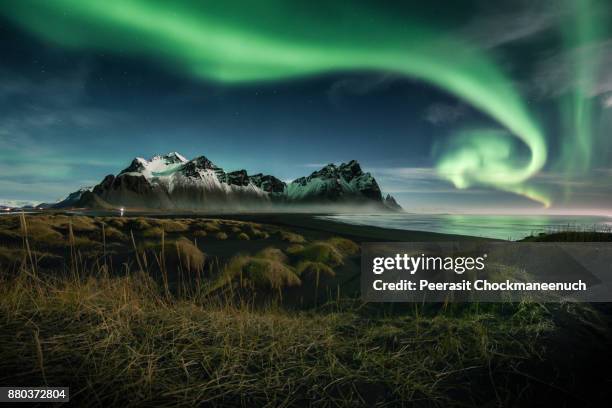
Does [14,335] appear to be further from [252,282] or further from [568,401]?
[568,401]

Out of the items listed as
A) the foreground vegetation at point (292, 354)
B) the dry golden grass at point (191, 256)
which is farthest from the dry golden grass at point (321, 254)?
the foreground vegetation at point (292, 354)

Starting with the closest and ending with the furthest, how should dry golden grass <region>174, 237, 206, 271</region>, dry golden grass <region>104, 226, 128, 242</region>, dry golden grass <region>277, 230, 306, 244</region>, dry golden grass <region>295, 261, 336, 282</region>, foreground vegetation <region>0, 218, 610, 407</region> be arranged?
foreground vegetation <region>0, 218, 610, 407</region>
dry golden grass <region>295, 261, 336, 282</region>
dry golden grass <region>174, 237, 206, 271</region>
dry golden grass <region>104, 226, 128, 242</region>
dry golden grass <region>277, 230, 306, 244</region>

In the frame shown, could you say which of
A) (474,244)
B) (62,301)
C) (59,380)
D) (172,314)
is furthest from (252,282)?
(474,244)

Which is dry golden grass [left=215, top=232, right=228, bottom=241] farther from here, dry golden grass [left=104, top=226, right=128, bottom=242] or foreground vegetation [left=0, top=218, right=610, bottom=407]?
foreground vegetation [left=0, top=218, right=610, bottom=407]

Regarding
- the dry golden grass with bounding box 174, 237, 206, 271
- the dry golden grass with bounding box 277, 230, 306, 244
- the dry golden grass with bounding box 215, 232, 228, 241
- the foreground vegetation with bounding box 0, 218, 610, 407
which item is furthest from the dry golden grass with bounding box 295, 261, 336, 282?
the dry golden grass with bounding box 215, 232, 228, 241

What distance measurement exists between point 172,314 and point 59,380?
135 cm

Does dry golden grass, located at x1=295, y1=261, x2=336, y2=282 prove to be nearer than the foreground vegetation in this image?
No

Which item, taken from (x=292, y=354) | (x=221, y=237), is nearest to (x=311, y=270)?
(x=292, y=354)

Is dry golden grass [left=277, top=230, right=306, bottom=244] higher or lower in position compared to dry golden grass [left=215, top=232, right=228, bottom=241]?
lower

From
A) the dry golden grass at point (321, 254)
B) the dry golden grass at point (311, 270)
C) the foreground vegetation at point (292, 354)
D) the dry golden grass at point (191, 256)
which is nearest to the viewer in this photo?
the foreground vegetation at point (292, 354)

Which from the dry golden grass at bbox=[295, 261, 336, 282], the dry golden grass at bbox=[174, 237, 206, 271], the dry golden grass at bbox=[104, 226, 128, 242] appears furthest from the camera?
the dry golden grass at bbox=[104, 226, 128, 242]

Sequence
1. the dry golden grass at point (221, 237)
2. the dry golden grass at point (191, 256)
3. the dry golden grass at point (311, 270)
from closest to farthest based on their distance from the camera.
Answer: the dry golden grass at point (311, 270) < the dry golden grass at point (191, 256) < the dry golden grass at point (221, 237)

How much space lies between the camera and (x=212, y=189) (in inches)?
1454

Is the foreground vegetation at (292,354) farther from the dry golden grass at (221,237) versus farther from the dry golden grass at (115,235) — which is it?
the dry golden grass at (221,237)
